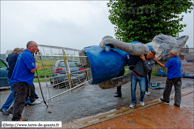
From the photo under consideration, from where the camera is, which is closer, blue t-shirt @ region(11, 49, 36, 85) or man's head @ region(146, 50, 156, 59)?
blue t-shirt @ region(11, 49, 36, 85)

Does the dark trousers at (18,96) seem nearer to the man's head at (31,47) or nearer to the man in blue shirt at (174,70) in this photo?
the man's head at (31,47)

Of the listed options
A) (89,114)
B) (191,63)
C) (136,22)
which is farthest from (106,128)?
(191,63)

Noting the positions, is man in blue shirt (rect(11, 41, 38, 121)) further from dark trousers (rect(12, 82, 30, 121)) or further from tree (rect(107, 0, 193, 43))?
tree (rect(107, 0, 193, 43))

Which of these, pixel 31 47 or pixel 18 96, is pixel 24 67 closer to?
pixel 31 47

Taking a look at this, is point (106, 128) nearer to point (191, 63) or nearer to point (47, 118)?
point (47, 118)

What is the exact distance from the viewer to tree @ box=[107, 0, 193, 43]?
8609mm

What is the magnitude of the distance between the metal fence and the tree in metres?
6.14

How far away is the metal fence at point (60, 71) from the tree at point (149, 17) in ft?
20.1

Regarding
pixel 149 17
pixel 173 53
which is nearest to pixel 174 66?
pixel 173 53

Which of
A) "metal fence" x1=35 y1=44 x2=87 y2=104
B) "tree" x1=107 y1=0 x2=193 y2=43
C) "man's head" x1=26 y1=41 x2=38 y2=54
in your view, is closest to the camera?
"man's head" x1=26 y1=41 x2=38 y2=54

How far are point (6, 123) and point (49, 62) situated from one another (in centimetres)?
164

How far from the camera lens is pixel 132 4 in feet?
29.1

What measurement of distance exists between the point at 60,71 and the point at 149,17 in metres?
6.89

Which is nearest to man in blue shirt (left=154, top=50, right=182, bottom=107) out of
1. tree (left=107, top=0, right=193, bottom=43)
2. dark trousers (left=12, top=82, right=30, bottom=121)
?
dark trousers (left=12, top=82, right=30, bottom=121)
